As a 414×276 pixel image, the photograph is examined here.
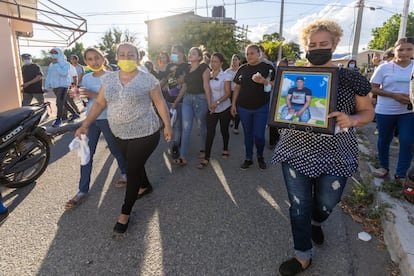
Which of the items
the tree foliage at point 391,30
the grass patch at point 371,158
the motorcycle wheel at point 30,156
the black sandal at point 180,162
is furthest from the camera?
the tree foliage at point 391,30

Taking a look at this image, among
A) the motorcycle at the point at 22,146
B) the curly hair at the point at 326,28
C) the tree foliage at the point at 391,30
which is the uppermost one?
the tree foliage at the point at 391,30

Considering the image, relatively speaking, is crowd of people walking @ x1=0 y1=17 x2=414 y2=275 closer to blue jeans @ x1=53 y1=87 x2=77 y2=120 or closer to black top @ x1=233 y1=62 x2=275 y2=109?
black top @ x1=233 y1=62 x2=275 y2=109

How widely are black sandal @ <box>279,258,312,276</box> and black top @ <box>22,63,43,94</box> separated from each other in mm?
7874

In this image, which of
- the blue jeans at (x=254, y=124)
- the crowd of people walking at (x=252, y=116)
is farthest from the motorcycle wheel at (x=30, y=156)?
the blue jeans at (x=254, y=124)

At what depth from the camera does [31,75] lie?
25.8ft

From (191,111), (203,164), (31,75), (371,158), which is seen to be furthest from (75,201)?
(31,75)

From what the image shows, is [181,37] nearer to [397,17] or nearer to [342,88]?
[342,88]

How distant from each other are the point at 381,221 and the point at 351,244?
55 centimetres

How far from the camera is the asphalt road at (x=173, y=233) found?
2.51m

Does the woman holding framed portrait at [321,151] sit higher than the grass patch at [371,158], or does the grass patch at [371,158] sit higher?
the woman holding framed portrait at [321,151]

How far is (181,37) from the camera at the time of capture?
29.5m

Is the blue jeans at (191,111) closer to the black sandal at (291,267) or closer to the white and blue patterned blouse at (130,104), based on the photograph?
the white and blue patterned blouse at (130,104)

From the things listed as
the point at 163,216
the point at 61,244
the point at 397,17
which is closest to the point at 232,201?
the point at 163,216

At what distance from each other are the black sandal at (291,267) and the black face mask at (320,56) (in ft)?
4.96
